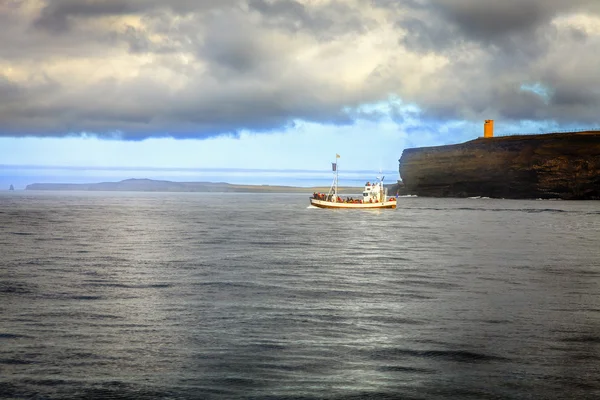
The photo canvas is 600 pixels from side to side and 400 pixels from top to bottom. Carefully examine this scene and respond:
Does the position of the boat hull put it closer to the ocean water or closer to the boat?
the boat

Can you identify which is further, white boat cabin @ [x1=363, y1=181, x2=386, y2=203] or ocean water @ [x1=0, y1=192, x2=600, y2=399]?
white boat cabin @ [x1=363, y1=181, x2=386, y2=203]

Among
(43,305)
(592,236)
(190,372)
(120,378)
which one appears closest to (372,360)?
(190,372)

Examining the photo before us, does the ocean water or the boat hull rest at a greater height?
the boat hull

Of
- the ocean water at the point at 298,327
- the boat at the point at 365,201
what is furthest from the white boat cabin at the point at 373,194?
the ocean water at the point at 298,327

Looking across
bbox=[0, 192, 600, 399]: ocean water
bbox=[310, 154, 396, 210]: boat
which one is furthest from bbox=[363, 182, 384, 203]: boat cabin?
bbox=[0, 192, 600, 399]: ocean water

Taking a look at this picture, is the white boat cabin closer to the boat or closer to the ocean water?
the boat

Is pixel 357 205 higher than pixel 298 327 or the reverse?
higher

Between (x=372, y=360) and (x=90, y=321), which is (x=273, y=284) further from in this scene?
(x=372, y=360)

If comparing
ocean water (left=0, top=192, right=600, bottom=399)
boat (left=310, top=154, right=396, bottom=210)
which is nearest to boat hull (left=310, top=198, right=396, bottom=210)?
boat (left=310, top=154, right=396, bottom=210)

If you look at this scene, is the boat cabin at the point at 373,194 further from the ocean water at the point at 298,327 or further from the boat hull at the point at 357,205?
the ocean water at the point at 298,327

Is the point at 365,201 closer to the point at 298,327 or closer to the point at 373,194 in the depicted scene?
the point at 373,194

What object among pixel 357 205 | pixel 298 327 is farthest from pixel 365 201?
pixel 298 327

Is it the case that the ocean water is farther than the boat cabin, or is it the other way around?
the boat cabin

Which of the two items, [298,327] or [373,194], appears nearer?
[298,327]
